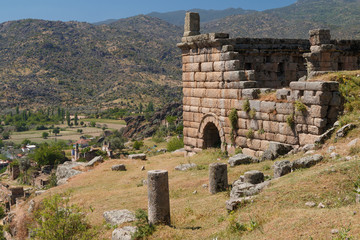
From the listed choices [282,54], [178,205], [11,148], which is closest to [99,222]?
[178,205]

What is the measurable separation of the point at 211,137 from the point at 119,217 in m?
7.81

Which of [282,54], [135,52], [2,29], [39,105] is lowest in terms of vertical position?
[39,105]

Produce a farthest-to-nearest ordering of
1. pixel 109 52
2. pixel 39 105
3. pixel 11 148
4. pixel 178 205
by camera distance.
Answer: pixel 109 52 → pixel 39 105 → pixel 11 148 → pixel 178 205

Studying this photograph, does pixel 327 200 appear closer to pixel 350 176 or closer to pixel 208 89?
pixel 350 176

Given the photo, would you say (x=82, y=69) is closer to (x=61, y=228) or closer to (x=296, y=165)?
(x=61, y=228)

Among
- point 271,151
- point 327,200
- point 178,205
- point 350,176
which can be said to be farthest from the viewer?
point 271,151

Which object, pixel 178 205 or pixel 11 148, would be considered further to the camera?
pixel 11 148

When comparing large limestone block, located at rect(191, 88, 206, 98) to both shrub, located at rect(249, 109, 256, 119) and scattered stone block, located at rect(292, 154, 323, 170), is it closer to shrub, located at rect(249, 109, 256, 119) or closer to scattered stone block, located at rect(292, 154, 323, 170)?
shrub, located at rect(249, 109, 256, 119)

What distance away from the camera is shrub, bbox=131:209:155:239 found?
8227 millimetres

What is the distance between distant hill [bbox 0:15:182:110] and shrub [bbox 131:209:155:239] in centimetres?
9274

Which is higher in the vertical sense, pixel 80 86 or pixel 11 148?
pixel 80 86

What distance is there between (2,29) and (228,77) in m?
175

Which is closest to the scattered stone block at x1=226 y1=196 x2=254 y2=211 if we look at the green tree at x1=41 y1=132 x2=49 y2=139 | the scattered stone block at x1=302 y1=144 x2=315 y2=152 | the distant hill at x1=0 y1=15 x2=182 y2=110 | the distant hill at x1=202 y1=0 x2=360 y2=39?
the scattered stone block at x1=302 y1=144 x2=315 y2=152

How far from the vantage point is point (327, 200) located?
23.2 ft
